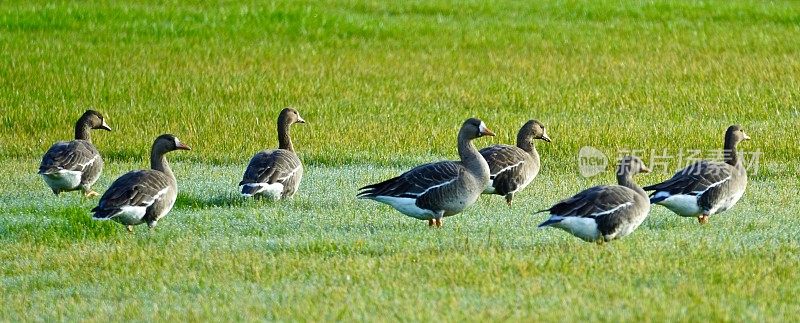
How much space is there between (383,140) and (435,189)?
805 centimetres

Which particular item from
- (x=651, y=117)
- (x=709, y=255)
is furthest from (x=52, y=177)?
(x=651, y=117)

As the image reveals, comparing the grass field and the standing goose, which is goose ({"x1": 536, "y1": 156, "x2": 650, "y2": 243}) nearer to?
the grass field

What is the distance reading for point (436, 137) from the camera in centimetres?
2192

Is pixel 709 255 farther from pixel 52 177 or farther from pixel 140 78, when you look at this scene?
pixel 140 78

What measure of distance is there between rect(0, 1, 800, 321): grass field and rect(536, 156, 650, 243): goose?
8.3 inches

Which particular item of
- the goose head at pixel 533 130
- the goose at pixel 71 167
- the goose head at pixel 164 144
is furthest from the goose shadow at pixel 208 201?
the goose head at pixel 533 130

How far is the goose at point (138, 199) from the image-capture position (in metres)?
13.3

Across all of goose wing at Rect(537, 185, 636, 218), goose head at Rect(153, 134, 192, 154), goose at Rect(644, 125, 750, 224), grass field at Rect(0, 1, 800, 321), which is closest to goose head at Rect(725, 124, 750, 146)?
grass field at Rect(0, 1, 800, 321)

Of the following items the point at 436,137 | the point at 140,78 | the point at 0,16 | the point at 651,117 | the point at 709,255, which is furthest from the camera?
the point at 0,16

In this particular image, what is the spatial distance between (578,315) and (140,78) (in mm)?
21236

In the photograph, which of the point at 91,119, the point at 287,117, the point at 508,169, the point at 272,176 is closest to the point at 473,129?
the point at 508,169

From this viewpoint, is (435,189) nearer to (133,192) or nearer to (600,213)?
(600,213)

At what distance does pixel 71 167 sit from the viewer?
16.2 meters

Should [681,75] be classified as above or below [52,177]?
above
